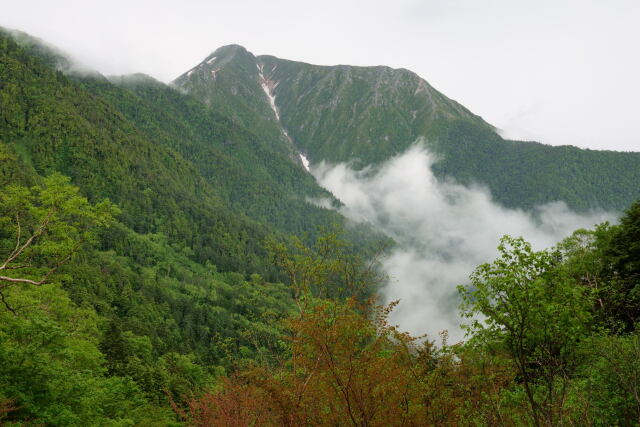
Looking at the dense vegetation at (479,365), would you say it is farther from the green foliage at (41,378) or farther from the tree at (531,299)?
the green foliage at (41,378)

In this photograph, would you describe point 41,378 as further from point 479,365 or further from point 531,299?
point 531,299

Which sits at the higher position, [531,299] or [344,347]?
[531,299]

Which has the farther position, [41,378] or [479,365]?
[41,378]

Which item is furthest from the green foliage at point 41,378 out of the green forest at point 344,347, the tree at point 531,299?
the tree at point 531,299

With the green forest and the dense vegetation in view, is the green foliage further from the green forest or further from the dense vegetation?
the dense vegetation

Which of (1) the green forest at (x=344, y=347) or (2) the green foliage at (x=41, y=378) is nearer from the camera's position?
(1) the green forest at (x=344, y=347)

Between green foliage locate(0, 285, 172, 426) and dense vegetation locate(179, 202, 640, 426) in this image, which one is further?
green foliage locate(0, 285, 172, 426)

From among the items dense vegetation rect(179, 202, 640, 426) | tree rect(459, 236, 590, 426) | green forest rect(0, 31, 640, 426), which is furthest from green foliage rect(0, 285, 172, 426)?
tree rect(459, 236, 590, 426)

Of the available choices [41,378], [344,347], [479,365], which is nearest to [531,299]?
[479,365]

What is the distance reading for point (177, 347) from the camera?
329ft

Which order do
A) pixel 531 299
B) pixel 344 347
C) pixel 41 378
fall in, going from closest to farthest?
pixel 531 299, pixel 344 347, pixel 41 378

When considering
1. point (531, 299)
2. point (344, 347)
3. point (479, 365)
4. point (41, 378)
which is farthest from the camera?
point (41, 378)

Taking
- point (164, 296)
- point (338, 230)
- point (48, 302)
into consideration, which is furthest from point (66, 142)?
point (338, 230)

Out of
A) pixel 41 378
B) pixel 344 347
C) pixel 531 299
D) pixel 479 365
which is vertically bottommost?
pixel 41 378
